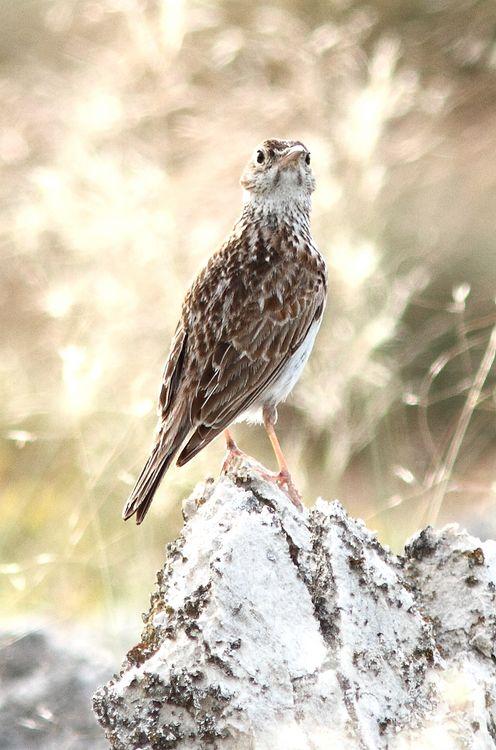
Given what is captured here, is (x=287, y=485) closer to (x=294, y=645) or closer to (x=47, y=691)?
(x=294, y=645)

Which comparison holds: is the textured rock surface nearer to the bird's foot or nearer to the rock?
the bird's foot

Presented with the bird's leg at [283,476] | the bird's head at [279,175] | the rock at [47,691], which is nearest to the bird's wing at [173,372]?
the bird's leg at [283,476]

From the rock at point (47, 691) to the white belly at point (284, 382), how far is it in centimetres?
110

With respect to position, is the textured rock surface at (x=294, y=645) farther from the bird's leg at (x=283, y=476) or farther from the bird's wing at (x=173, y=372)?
the bird's wing at (x=173, y=372)

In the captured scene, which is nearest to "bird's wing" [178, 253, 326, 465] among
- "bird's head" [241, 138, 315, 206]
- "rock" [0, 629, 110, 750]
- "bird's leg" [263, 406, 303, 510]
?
"bird's leg" [263, 406, 303, 510]

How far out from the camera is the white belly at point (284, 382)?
4.54 metres

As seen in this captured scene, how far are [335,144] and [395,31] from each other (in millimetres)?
7776

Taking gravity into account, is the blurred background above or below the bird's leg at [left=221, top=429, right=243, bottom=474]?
above

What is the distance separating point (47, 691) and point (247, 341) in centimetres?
153

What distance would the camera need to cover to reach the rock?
4.56m

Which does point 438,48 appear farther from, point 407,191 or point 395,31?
point 407,191

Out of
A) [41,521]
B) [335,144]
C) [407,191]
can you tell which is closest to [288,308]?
[41,521]

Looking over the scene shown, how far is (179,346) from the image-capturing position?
172 inches

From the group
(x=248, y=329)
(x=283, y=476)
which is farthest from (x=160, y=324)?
(x=283, y=476)
